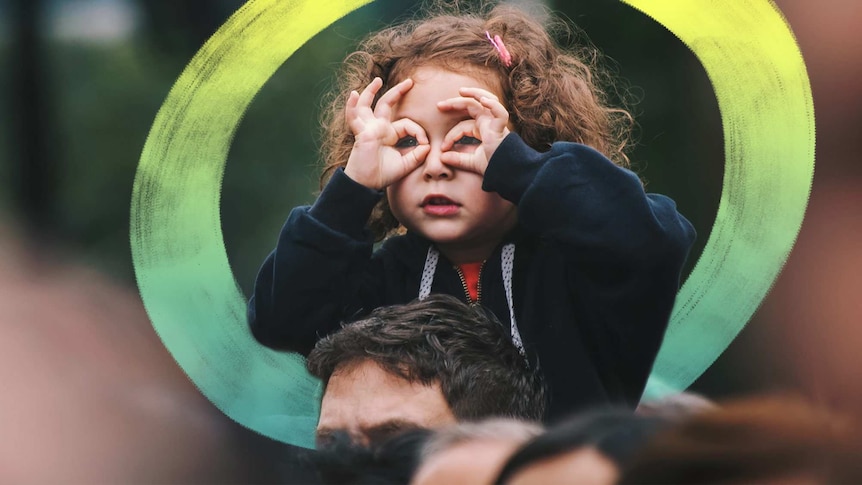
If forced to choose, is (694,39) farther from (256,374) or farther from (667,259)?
(256,374)

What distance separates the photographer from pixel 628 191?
4.33 feet

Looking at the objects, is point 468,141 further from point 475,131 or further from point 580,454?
point 580,454

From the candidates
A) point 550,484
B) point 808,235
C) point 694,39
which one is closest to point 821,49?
point 808,235

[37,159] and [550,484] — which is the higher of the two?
[550,484]

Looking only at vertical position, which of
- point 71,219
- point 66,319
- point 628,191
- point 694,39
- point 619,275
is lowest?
point 71,219

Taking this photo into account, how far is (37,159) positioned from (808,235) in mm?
1534

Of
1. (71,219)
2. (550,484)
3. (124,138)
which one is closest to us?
(550,484)

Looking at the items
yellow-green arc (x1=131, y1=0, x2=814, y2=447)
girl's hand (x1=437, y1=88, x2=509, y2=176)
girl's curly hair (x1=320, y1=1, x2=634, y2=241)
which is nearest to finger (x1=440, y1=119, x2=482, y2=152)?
girl's hand (x1=437, y1=88, x2=509, y2=176)

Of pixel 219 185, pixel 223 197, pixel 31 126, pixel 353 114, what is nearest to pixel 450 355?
pixel 353 114

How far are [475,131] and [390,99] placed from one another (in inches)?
4.9

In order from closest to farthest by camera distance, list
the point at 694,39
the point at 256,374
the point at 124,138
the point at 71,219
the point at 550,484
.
A: the point at 550,484 → the point at 694,39 → the point at 256,374 → the point at 71,219 → the point at 124,138

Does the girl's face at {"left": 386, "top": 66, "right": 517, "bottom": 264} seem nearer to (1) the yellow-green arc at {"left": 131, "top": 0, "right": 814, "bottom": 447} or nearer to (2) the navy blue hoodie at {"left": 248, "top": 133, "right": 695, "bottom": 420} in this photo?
(2) the navy blue hoodie at {"left": 248, "top": 133, "right": 695, "bottom": 420}

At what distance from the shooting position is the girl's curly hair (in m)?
1.54

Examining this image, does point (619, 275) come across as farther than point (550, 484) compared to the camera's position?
Yes
